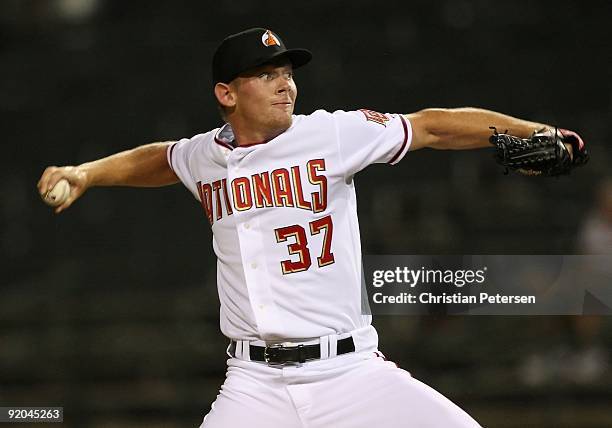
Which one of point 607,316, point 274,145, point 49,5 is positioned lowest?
point 607,316

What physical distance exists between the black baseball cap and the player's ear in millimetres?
19

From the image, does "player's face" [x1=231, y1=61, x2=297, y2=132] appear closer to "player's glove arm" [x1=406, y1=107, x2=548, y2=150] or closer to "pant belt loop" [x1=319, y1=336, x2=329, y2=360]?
"player's glove arm" [x1=406, y1=107, x2=548, y2=150]

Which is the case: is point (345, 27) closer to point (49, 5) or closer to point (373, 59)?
point (373, 59)

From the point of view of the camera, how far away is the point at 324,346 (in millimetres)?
2541

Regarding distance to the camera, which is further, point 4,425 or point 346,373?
point 4,425

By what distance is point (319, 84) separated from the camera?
12.6 ft

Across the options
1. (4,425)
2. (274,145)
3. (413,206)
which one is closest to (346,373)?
(274,145)

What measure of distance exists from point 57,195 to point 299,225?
67 cm

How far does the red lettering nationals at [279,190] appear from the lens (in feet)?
8.52

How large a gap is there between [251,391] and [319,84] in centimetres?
167

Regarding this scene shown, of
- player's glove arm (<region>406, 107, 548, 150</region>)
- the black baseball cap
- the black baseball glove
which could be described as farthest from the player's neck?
the black baseball glove

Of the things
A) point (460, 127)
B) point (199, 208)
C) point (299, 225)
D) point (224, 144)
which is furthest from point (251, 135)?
point (199, 208)

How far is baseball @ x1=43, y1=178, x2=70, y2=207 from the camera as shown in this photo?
261cm

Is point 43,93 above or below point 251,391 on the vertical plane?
above
